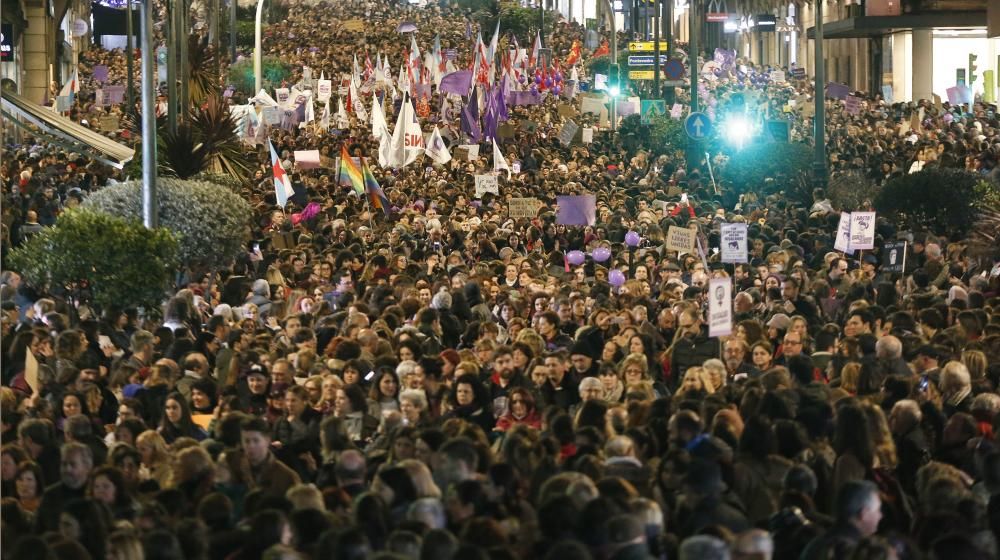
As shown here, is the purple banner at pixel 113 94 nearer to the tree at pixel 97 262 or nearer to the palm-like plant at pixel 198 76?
the palm-like plant at pixel 198 76

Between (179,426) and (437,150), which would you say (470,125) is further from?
(179,426)

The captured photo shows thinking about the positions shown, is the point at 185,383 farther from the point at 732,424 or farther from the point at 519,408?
the point at 732,424

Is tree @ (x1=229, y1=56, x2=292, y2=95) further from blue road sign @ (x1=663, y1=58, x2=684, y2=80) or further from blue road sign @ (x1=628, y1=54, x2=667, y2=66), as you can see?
blue road sign @ (x1=663, y1=58, x2=684, y2=80)

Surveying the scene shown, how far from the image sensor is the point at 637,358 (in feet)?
43.0

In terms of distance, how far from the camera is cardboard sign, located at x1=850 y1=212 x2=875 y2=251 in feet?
68.2

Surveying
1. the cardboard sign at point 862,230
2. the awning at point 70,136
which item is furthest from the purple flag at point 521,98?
the cardboard sign at point 862,230

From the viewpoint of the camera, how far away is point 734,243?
1956 centimetres

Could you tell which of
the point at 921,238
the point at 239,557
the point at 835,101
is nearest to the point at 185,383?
the point at 239,557

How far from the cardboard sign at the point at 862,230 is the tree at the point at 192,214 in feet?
22.9

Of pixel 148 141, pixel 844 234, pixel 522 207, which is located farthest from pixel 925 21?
pixel 148 141

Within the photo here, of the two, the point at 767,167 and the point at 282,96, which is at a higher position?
the point at 282,96

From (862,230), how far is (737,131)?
56.7 ft

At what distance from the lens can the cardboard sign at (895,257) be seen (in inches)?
777

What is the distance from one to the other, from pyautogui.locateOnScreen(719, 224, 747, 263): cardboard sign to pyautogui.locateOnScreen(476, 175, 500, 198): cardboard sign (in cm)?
1053
